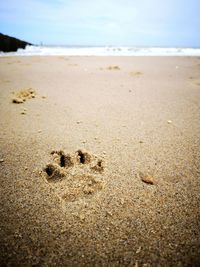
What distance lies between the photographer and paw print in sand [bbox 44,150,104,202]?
1.13 m

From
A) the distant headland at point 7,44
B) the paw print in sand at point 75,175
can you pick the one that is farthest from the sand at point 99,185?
the distant headland at point 7,44

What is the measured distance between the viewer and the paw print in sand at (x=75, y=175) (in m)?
1.13

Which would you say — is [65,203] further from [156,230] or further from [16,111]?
[16,111]

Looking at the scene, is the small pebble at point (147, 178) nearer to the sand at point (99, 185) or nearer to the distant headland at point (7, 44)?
the sand at point (99, 185)

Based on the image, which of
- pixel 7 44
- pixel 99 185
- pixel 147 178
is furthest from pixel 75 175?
pixel 7 44

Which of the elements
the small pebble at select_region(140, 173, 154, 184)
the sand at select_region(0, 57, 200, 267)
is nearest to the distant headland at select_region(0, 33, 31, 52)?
the sand at select_region(0, 57, 200, 267)

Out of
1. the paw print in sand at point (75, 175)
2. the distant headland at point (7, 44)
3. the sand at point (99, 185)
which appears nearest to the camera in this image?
the sand at point (99, 185)

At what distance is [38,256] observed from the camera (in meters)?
0.83

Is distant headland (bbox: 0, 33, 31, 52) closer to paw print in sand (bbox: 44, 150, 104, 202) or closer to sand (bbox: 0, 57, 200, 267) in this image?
sand (bbox: 0, 57, 200, 267)

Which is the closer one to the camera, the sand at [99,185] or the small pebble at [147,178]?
the sand at [99,185]

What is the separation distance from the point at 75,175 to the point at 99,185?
17 cm

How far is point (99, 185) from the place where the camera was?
3.89ft

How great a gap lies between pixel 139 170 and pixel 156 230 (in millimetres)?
439

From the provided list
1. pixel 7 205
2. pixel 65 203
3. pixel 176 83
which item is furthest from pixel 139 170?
pixel 176 83
